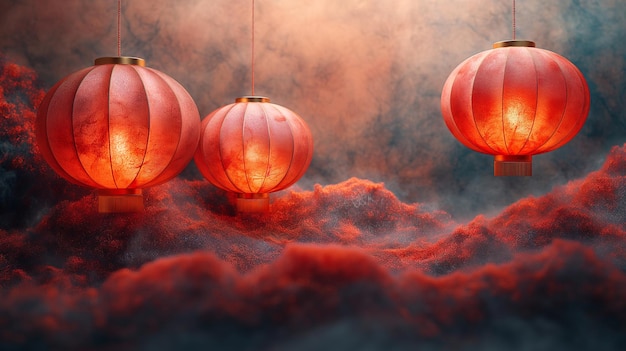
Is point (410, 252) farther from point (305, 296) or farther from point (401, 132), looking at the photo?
point (305, 296)

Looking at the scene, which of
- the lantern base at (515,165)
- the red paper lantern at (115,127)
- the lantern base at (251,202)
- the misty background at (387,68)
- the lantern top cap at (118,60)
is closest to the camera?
the red paper lantern at (115,127)

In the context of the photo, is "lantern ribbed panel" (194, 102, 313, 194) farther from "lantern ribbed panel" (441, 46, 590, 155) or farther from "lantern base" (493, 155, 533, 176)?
"lantern base" (493, 155, 533, 176)

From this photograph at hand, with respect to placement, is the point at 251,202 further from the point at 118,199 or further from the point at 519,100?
Result: the point at 519,100

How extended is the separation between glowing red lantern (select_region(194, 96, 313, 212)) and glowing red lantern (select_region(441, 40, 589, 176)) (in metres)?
0.74

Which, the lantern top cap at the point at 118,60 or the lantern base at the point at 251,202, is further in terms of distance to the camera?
the lantern base at the point at 251,202

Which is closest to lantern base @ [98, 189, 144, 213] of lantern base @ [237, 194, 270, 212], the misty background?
lantern base @ [237, 194, 270, 212]

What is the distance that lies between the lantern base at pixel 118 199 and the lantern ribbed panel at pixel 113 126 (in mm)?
49

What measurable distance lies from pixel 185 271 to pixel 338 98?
207 cm

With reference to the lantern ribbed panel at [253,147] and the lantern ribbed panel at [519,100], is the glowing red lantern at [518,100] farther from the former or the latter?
the lantern ribbed panel at [253,147]

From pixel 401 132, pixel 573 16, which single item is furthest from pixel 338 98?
pixel 573 16

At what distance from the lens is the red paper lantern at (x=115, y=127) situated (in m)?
2.13

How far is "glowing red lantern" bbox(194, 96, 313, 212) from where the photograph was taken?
2.67 m

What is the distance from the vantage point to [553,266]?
6.56 feet

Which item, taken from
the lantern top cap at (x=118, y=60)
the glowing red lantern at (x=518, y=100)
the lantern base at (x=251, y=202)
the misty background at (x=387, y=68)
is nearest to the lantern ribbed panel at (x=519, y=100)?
the glowing red lantern at (x=518, y=100)
